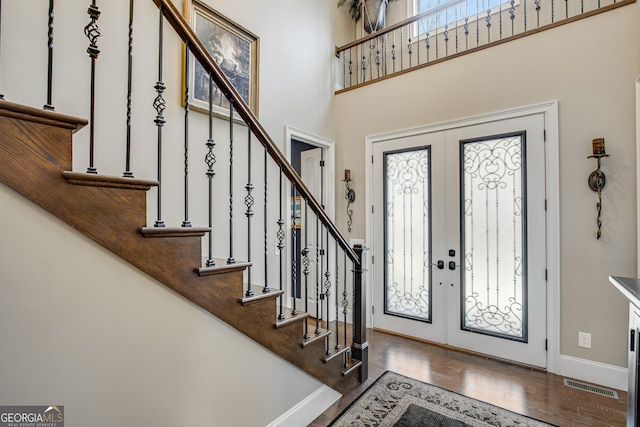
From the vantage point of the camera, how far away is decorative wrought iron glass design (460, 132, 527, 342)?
2951 millimetres

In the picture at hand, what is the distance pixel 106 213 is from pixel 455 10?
4474mm

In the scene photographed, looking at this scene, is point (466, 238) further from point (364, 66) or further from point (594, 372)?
point (364, 66)

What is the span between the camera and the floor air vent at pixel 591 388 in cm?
242

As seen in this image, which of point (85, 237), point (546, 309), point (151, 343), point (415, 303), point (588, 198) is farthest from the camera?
point (415, 303)

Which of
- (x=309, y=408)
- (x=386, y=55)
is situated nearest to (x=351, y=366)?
(x=309, y=408)

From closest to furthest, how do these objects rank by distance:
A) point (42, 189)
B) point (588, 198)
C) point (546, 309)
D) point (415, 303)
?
point (42, 189) < point (588, 198) < point (546, 309) < point (415, 303)

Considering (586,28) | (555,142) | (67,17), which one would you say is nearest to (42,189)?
(67,17)

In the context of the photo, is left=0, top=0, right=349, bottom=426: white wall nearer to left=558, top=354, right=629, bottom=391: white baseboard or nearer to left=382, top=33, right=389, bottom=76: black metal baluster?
left=382, top=33, right=389, bottom=76: black metal baluster

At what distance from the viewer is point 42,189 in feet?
3.34

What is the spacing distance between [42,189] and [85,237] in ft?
0.69

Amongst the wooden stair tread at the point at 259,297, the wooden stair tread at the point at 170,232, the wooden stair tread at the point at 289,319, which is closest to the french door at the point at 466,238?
the wooden stair tread at the point at 289,319

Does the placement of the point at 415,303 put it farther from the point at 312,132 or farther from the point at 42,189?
the point at 42,189

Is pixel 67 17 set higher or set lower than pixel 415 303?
higher

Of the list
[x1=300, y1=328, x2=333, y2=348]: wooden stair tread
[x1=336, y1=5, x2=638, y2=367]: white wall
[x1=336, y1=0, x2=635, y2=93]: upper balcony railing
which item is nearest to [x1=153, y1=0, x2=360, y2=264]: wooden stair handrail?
[x1=300, y1=328, x2=333, y2=348]: wooden stair tread
